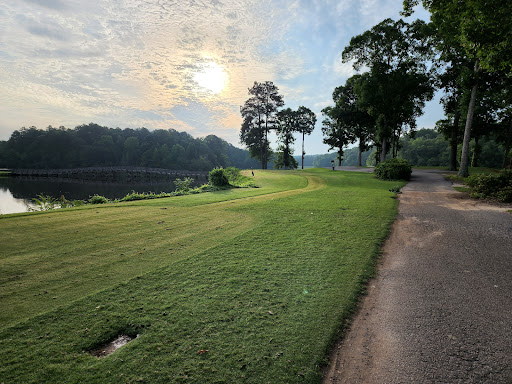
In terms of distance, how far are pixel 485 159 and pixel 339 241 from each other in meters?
68.2

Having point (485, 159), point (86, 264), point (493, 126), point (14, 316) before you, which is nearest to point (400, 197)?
point (86, 264)

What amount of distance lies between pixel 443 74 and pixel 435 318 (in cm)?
3468

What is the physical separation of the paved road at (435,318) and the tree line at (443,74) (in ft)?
34.6

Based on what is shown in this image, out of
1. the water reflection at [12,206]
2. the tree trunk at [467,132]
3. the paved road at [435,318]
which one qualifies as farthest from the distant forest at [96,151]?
the paved road at [435,318]

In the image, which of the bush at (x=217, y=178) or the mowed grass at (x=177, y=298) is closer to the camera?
Answer: the mowed grass at (x=177, y=298)

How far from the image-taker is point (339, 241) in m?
6.38

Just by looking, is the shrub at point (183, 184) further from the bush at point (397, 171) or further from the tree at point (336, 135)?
the tree at point (336, 135)

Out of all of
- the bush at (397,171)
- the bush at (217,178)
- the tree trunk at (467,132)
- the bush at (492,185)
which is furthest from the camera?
the bush at (397,171)

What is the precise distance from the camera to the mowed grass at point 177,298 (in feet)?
8.37

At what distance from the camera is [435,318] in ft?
11.3

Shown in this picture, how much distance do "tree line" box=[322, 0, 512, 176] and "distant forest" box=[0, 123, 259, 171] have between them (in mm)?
72825

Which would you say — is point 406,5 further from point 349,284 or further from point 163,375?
point 163,375

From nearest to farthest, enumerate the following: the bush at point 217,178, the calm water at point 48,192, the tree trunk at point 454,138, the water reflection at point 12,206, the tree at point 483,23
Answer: the tree at point 483,23, the water reflection at point 12,206, the bush at point 217,178, the calm water at point 48,192, the tree trunk at point 454,138

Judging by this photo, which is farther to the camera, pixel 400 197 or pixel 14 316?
pixel 400 197
